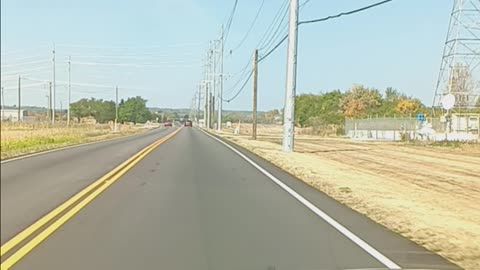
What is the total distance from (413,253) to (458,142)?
141 feet

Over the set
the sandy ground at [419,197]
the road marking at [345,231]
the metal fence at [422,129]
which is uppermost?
the metal fence at [422,129]

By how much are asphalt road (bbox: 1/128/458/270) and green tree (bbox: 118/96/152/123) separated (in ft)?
539

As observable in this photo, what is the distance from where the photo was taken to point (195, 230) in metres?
9.84

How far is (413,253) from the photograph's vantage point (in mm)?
8680

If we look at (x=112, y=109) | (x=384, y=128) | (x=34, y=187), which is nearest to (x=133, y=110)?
(x=112, y=109)

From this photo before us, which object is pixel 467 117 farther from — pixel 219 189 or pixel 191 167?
pixel 219 189

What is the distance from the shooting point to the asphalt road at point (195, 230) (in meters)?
7.43

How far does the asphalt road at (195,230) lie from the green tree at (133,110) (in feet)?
A: 539

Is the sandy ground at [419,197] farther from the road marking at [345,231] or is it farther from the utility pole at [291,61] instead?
the utility pole at [291,61]

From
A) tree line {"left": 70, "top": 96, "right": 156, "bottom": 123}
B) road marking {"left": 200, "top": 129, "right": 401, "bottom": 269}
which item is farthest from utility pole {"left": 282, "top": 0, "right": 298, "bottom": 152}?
tree line {"left": 70, "top": 96, "right": 156, "bottom": 123}

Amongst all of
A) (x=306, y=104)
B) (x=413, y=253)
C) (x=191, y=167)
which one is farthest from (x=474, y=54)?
(x=306, y=104)

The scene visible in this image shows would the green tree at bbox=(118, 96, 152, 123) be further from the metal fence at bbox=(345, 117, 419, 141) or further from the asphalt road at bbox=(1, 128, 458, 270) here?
the asphalt road at bbox=(1, 128, 458, 270)

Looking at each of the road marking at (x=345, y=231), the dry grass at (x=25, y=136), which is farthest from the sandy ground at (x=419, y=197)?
the dry grass at (x=25, y=136)

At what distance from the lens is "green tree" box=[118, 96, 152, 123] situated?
588 feet
